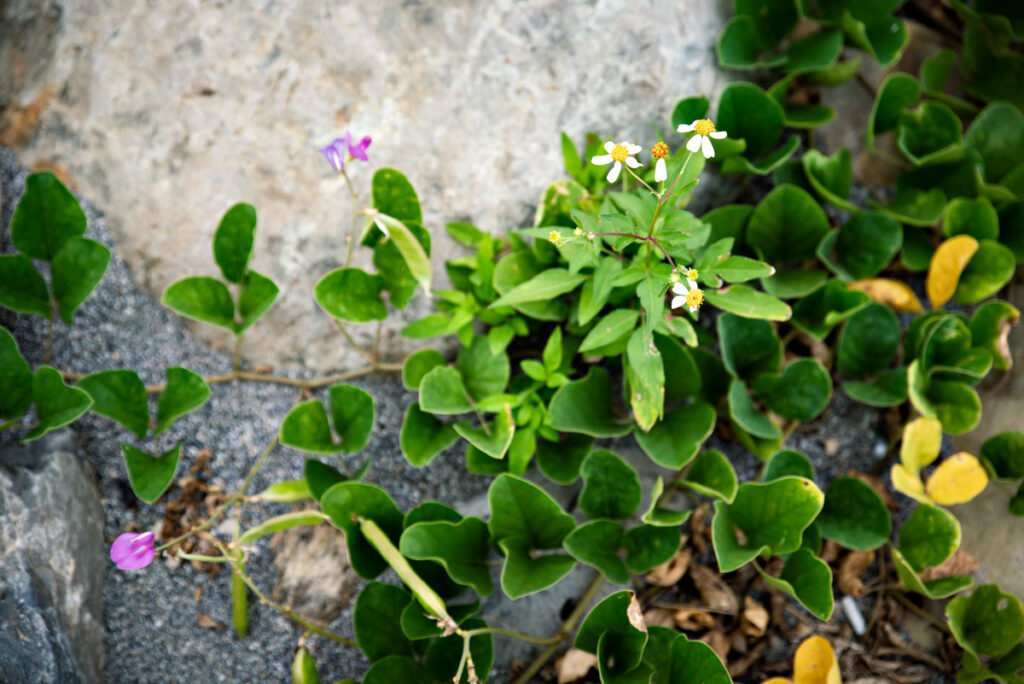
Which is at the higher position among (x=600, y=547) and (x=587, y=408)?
(x=587, y=408)

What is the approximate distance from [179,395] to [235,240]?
1.21 feet

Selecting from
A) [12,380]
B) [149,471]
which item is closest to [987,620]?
[149,471]

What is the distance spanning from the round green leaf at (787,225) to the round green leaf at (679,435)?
425 millimetres

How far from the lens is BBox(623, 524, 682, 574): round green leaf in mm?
1732

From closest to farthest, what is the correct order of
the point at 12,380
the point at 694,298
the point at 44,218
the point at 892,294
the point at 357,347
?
the point at 694,298
the point at 12,380
the point at 44,218
the point at 357,347
the point at 892,294

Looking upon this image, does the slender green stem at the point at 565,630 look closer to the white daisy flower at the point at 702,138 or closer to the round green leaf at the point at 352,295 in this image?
the round green leaf at the point at 352,295

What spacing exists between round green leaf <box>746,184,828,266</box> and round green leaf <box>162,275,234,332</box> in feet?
4.16

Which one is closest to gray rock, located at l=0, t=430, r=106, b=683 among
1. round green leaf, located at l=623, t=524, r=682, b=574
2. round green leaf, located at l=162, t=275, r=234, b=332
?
round green leaf, located at l=162, t=275, r=234, b=332

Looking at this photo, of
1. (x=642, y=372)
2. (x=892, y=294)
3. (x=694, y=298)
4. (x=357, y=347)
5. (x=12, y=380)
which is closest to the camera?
(x=694, y=298)

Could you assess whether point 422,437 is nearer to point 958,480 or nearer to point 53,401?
point 53,401

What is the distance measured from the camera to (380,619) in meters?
1.68

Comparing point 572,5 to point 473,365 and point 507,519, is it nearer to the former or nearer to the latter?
point 473,365

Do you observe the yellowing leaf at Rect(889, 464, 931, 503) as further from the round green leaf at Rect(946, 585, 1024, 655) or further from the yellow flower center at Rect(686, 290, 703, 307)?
the yellow flower center at Rect(686, 290, 703, 307)

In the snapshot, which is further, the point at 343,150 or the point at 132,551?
the point at 343,150
